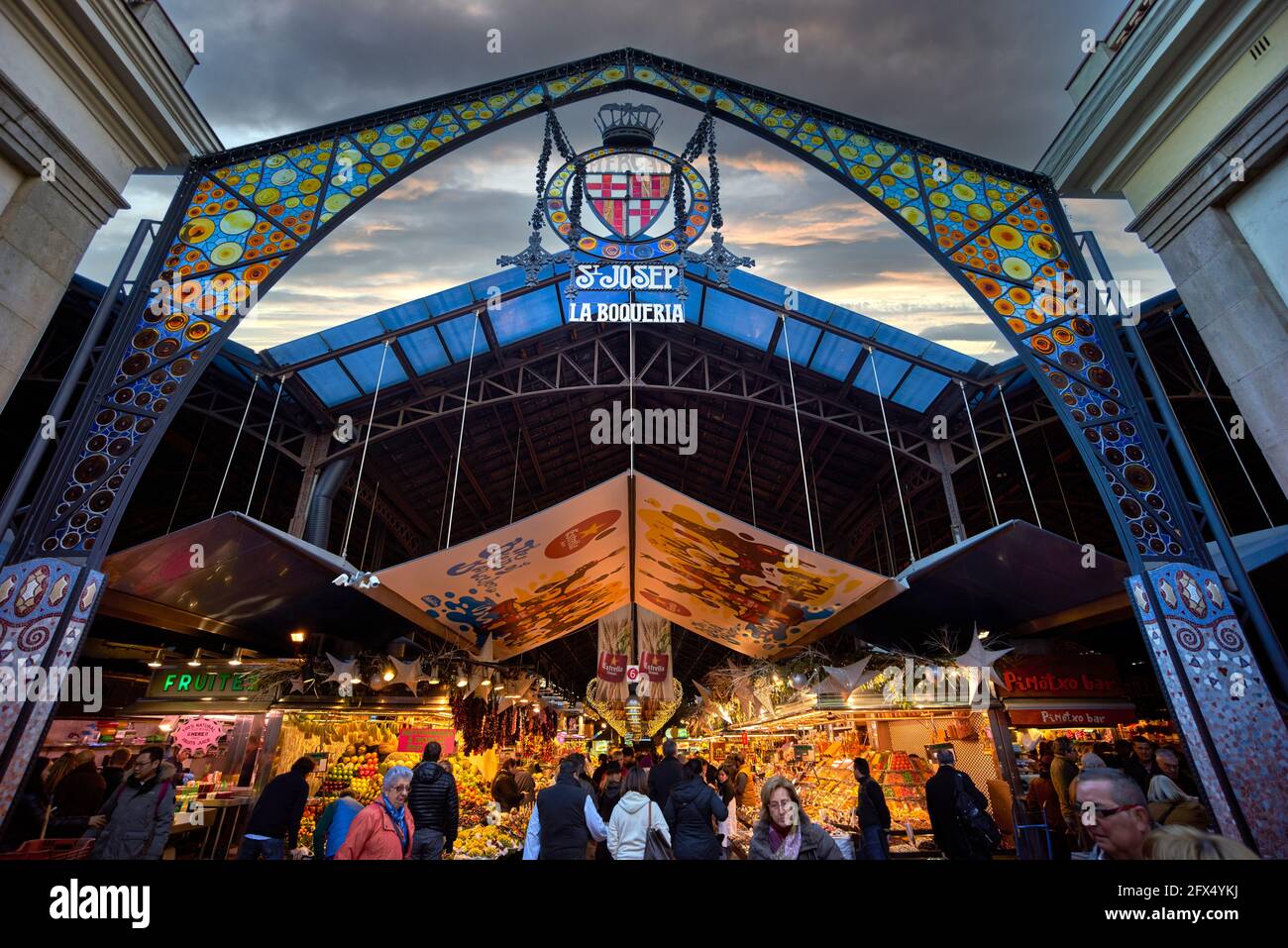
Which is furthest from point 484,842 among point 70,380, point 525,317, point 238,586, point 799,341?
point 799,341

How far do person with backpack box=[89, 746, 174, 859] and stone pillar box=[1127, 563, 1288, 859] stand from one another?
21.9 feet

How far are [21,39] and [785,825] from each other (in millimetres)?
6833

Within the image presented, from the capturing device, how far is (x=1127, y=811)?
161 cm

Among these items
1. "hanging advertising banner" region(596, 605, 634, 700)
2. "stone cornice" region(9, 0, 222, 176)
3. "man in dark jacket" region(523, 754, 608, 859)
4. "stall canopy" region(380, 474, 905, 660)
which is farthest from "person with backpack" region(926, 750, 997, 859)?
"stone cornice" region(9, 0, 222, 176)

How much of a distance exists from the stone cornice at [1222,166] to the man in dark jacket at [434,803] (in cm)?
690

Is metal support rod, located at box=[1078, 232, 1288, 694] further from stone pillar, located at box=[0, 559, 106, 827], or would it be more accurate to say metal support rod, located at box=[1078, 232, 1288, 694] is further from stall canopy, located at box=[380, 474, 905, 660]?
stone pillar, located at box=[0, 559, 106, 827]

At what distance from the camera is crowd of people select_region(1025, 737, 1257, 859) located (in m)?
1.30

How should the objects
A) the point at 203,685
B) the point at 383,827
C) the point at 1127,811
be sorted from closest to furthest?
1. the point at 1127,811
2. the point at 383,827
3. the point at 203,685

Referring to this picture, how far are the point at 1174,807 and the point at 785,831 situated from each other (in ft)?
6.32

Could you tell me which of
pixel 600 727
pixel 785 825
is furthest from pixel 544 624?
pixel 600 727

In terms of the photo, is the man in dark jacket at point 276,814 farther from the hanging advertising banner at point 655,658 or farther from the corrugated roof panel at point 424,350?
the hanging advertising banner at point 655,658

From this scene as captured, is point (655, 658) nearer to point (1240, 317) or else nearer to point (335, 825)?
point (335, 825)
